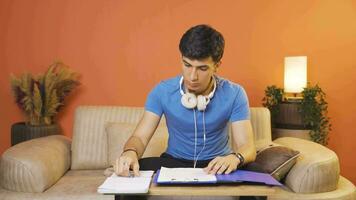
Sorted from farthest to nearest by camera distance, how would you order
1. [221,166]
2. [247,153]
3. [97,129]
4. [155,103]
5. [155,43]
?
[155,43] → [97,129] → [155,103] → [247,153] → [221,166]

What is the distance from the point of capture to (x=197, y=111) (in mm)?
1753

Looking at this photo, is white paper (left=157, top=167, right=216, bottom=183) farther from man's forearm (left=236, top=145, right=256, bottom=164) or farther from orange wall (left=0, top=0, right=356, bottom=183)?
orange wall (left=0, top=0, right=356, bottom=183)

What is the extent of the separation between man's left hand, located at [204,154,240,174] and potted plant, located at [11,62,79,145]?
1.77 metres

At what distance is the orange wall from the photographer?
302 centimetres

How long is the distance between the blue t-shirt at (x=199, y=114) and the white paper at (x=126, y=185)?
1.92ft

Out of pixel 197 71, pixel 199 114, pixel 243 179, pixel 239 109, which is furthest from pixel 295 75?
pixel 243 179

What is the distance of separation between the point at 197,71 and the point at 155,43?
58.8 inches

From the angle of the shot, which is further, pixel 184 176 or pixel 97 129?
pixel 97 129

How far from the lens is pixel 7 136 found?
10.0ft

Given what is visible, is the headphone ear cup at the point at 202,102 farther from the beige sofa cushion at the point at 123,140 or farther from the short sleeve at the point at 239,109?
the beige sofa cushion at the point at 123,140

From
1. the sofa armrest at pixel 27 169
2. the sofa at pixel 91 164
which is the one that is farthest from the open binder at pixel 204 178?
the sofa armrest at pixel 27 169

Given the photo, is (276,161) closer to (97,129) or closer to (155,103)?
(155,103)

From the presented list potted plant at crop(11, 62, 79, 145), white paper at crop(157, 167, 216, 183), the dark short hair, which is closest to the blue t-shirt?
the dark short hair

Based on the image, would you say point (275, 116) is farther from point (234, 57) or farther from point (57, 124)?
Answer: point (57, 124)
